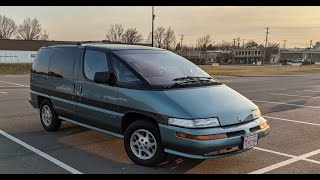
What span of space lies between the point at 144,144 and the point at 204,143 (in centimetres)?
99

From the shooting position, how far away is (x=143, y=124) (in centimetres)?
470

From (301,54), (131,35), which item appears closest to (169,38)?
(131,35)

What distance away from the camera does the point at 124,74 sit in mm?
5137

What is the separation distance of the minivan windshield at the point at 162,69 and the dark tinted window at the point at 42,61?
218 cm

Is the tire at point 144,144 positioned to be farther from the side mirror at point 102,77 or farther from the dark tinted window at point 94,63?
the dark tinted window at point 94,63

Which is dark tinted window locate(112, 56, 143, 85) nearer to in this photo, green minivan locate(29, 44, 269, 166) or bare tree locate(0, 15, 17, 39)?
green minivan locate(29, 44, 269, 166)

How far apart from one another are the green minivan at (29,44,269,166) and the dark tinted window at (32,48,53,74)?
1.24 ft

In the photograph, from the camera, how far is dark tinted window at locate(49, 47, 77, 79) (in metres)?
6.12

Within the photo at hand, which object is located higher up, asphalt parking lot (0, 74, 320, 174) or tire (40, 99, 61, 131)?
tire (40, 99, 61, 131)

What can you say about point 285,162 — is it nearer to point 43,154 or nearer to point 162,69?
point 162,69

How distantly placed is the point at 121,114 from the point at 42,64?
2.91 m

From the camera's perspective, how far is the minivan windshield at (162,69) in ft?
16.4

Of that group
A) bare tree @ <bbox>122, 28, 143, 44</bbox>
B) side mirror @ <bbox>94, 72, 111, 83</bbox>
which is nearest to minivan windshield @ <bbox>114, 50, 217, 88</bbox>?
side mirror @ <bbox>94, 72, 111, 83</bbox>
